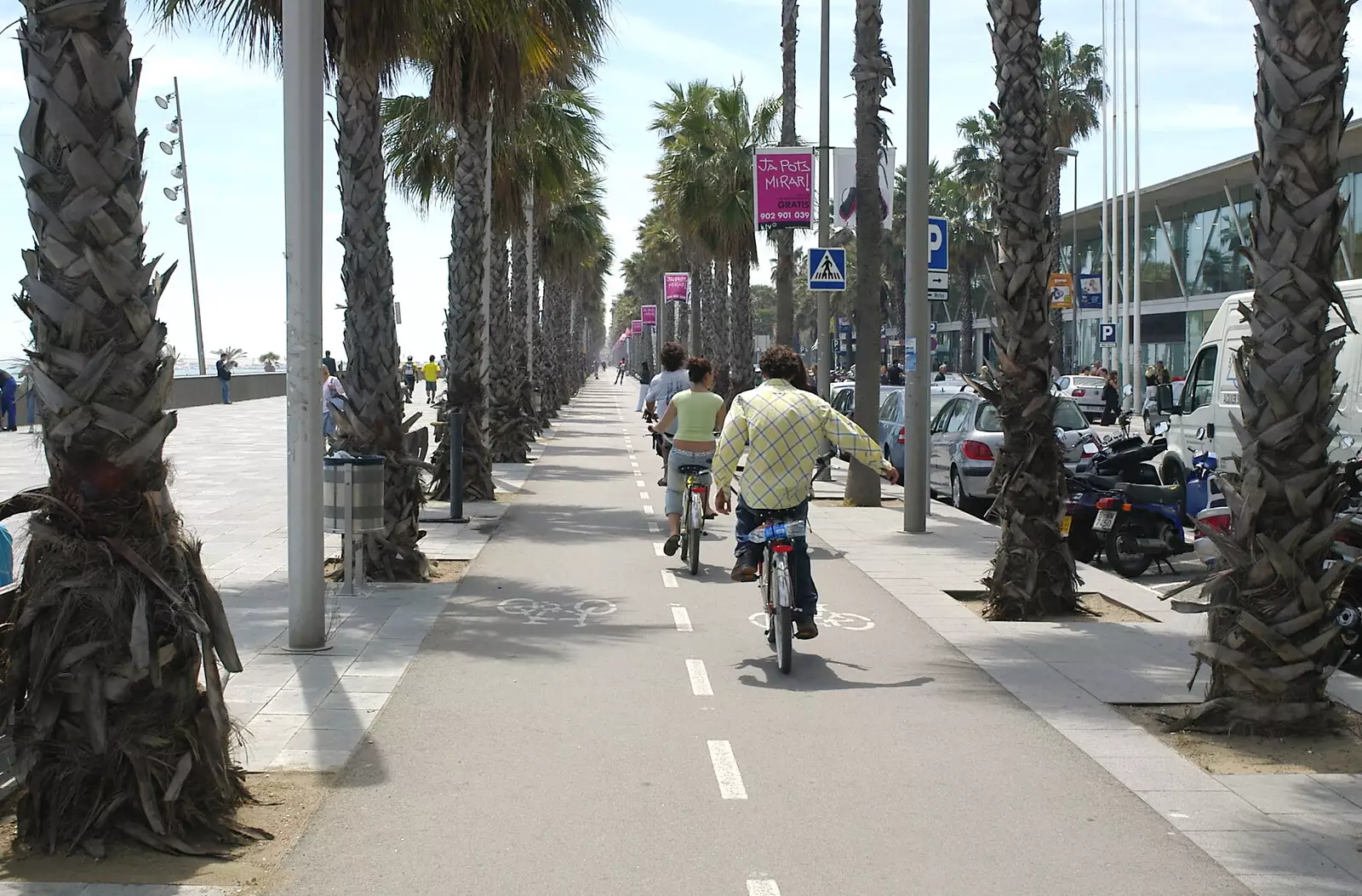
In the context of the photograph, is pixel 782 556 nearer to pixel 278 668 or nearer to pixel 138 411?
pixel 278 668

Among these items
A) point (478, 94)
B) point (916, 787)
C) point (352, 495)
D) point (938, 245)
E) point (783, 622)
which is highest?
point (478, 94)

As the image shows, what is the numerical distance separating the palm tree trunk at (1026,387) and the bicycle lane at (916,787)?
126cm

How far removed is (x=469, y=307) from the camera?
1931 cm

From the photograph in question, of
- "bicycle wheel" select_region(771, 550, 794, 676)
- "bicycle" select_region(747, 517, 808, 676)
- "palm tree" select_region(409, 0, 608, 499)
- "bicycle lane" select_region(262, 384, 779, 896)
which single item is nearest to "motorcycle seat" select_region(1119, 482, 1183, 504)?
"bicycle lane" select_region(262, 384, 779, 896)

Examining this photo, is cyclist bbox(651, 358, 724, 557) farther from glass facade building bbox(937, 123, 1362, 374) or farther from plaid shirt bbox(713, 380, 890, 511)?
glass facade building bbox(937, 123, 1362, 374)

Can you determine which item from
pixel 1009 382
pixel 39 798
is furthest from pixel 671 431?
pixel 39 798

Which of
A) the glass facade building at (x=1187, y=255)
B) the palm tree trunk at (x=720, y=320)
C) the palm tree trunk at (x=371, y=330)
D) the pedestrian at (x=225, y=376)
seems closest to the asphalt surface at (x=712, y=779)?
the palm tree trunk at (x=371, y=330)

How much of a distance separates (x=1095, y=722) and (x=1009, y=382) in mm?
3574

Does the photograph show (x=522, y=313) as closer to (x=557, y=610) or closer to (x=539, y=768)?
(x=557, y=610)

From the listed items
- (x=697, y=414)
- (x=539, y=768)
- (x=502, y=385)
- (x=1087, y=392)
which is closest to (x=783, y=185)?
(x=502, y=385)

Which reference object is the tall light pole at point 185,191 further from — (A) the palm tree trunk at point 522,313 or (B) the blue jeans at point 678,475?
(B) the blue jeans at point 678,475

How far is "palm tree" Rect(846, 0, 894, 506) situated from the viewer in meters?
17.8

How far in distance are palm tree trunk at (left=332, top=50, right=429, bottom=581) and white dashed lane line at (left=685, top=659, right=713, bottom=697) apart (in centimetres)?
389

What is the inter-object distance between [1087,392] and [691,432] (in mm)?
33384
